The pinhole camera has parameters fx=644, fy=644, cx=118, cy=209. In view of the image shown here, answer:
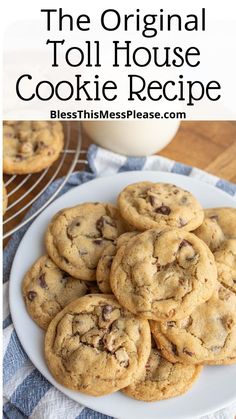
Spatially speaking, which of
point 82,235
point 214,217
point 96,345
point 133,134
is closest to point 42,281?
point 82,235

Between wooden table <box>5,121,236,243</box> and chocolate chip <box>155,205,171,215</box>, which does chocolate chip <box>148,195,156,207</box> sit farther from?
wooden table <box>5,121,236,243</box>

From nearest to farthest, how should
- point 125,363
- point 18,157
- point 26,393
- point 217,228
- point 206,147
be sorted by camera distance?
point 125,363
point 26,393
point 217,228
point 18,157
point 206,147

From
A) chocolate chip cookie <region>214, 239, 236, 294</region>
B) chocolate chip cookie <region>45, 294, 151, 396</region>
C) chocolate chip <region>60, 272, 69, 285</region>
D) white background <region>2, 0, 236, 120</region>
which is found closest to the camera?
chocolate chip cookie <region>45, 294, 151, 396</region>

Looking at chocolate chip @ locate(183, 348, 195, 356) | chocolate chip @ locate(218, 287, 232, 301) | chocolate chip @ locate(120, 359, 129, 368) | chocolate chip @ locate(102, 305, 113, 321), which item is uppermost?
chocolate chip @ locate(218, 287, 232, 301)

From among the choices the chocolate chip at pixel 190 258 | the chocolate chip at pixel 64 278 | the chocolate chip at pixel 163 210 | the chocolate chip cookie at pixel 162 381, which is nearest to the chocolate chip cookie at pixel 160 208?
the chocolate chip at pixel 163 210

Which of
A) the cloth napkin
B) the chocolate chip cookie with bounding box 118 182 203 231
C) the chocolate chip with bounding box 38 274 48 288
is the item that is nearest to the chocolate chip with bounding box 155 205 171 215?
the chocolate chip cookie with bounding box 118 182 203 231

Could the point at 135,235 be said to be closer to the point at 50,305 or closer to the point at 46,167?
the point at 50,305

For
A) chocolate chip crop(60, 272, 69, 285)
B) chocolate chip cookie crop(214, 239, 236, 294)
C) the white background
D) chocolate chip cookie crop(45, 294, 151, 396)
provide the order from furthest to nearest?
the white background, chocolate chip crop(60, 272, 69, 285), chocolate chip cookie crop(214, 239, 236, 294), chocolate chip cookie crop(45, 294, 151, 396)

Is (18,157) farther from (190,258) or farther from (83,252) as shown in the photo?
(190,258)
